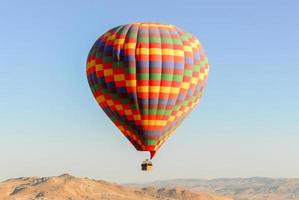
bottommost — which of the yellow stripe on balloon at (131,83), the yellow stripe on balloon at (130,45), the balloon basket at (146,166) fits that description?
the balloon basket at (146,166)

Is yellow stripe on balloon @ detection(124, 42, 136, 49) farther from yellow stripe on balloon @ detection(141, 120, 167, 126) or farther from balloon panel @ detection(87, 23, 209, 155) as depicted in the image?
yellow stripe on balloon @ detection(141, 120, 167, 126)

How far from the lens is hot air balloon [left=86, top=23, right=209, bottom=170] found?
60.6 m

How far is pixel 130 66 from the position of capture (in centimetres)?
6053

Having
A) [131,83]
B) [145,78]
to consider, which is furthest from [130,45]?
[131,83]

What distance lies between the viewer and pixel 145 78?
60.6 m

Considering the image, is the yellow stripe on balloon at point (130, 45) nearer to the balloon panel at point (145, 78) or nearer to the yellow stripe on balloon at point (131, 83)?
the balloon panel at point (145, 78)

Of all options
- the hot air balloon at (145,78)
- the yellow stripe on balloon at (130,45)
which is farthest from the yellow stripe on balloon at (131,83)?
the yellow stripe on balloon at (130,45)

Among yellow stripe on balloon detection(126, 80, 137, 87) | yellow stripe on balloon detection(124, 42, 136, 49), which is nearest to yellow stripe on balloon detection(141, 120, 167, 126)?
yellow stripe on balloon detection(126, 80, 137, 87)

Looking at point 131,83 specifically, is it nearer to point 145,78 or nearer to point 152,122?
point 145,78

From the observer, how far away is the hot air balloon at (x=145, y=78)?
6059 cm

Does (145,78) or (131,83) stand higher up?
(145,78)

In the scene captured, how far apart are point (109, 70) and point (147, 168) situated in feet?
35.2

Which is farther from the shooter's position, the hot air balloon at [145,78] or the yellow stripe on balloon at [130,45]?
the yellow stripe on balloon at [130,45]

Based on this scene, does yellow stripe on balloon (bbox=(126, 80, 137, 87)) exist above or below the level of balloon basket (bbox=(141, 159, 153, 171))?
above
